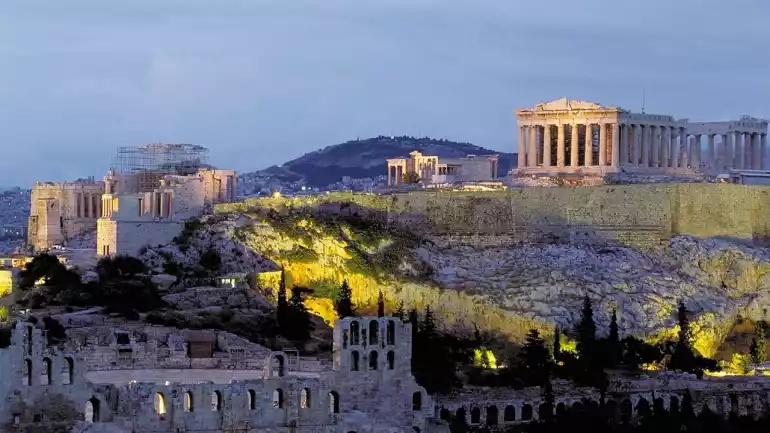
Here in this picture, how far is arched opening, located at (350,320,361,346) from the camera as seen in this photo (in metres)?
42.9

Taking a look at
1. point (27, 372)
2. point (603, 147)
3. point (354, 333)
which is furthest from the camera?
point (603, 147)

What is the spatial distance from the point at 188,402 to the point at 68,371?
2.82m

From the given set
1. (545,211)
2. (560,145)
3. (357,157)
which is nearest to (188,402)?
(545,211)

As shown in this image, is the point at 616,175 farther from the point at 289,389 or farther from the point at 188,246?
the point at 289,389

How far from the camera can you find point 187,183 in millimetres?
72438

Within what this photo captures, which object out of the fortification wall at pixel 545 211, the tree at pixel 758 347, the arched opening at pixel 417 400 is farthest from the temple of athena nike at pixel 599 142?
the arched opening at pixel 417 400

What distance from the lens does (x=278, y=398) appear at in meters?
42.2

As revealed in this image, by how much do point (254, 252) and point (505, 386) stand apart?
1424cm

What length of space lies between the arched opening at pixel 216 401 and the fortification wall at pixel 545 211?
34.0m

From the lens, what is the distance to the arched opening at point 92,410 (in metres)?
40.1

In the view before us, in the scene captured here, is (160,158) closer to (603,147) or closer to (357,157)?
(603,147)

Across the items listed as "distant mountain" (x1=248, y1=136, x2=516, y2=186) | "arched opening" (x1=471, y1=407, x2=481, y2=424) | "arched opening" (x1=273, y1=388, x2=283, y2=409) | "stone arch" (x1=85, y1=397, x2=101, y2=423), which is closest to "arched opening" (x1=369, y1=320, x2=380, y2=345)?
"arched opening" (x1=273, y1=388, x2=283, y2=409)

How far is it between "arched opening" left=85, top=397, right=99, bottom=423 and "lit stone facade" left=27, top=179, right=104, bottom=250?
35.1 m

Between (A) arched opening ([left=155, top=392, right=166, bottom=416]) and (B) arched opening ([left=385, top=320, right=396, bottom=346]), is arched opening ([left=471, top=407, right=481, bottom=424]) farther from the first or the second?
(A) arched opening ([left=155, top=392, right=166, bottom=416])
